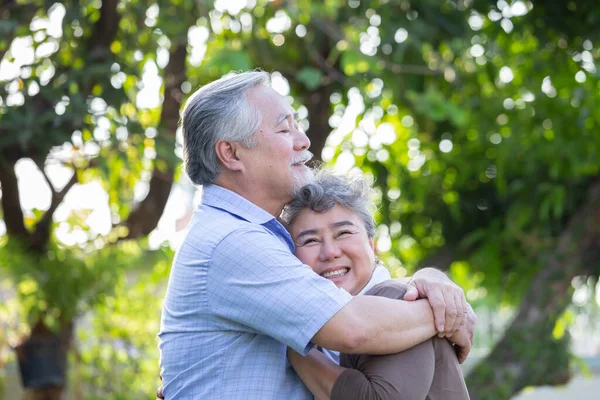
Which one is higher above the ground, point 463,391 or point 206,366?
point 206,366

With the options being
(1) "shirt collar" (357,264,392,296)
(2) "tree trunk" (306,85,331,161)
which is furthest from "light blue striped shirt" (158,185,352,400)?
(2) "tree trunk" (306,85,331,161)

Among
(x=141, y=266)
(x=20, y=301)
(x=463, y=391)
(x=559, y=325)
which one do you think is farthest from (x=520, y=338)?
(x=463, y=391)

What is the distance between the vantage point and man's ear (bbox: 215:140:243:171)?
1.99 m

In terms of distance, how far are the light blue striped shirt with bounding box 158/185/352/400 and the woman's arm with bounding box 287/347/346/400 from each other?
0.03m

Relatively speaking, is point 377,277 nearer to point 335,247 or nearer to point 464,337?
point 335,247

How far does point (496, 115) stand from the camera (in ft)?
18.1

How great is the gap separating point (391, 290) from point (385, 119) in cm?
400

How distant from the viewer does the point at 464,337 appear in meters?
1.87

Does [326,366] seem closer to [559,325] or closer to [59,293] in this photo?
[59,293]

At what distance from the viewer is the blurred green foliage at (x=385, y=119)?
439 cm

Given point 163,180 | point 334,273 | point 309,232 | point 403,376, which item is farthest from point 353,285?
point 163,180

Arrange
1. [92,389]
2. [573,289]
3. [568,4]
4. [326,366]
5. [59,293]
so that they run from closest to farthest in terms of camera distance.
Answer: [326,366] < [59,293] < [568,4] < [573,289] < [92,389]

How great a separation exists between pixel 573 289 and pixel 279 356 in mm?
4344

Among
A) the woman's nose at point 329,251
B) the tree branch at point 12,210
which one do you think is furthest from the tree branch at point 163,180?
the woman's nose at point 329,251
